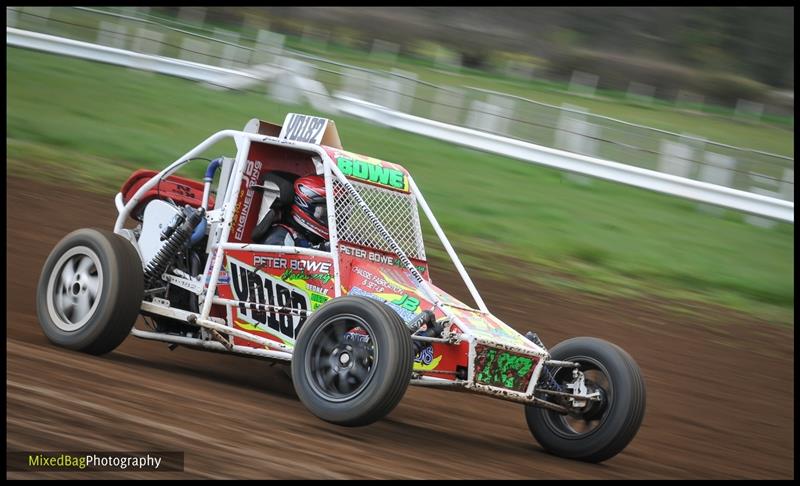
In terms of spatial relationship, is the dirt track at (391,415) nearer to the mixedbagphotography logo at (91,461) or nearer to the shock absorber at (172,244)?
the mixedbagphotography logo at (91,461)

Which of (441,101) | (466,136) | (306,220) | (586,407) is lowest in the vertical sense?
(586,407)

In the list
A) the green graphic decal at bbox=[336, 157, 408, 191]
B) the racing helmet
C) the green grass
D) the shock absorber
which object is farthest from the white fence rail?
the shock absorber

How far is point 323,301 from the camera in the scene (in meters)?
6.99

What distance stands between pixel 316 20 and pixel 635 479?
26589 mm

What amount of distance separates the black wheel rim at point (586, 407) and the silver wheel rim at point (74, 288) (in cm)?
307

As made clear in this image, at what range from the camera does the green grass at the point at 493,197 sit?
13.5 metres

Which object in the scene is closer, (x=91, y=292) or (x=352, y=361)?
(x=352, y=361)

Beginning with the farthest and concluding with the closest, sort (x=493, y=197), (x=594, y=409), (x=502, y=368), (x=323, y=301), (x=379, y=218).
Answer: (x=493, y=197) → (x=379, y=218) → (x=323, y=301) → (x=594, y=409) → (x=502, y=368)

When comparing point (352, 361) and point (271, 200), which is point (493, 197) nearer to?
point (271, 200)

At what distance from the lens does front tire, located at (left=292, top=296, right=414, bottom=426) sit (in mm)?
5906

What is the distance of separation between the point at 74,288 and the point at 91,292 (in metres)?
0.16

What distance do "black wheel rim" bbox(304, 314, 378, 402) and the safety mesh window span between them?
0.97 m

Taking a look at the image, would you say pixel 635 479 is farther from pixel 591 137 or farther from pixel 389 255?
pixel 591 137

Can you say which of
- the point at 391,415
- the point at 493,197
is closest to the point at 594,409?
the point at 391,415
